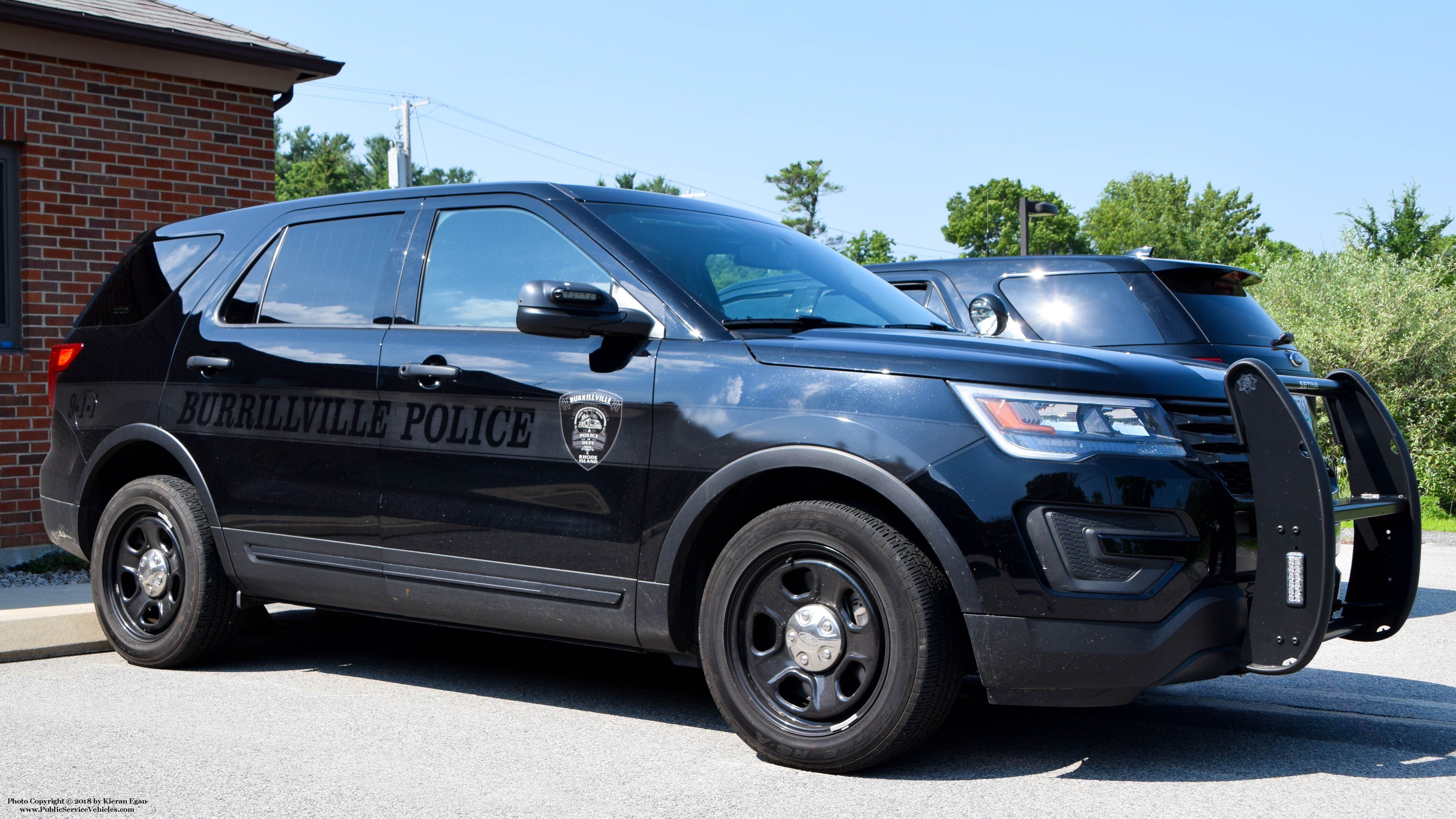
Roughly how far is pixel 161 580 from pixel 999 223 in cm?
8317

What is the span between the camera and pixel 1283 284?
18.9 m

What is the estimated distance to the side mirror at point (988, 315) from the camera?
622cm

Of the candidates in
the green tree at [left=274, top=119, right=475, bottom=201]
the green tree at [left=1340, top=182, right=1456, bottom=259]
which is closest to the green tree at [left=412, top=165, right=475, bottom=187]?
the green tree at [left=274, top=119, right=475, bottom=201]

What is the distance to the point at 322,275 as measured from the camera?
213 inches

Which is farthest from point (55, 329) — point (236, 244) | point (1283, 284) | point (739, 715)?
point (1283, 284)

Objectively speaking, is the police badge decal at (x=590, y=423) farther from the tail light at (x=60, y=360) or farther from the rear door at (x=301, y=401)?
the tail light at (x=60, y=360)

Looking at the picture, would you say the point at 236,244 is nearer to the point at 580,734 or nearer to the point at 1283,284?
the point at 580,734

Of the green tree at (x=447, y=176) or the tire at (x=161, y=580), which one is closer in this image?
the tire at (x=161, y=580)

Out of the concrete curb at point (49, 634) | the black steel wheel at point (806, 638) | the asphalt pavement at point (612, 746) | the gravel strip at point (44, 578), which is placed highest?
the black steel wheel at point (806, 638)

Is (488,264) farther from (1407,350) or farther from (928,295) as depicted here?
(1407,350)

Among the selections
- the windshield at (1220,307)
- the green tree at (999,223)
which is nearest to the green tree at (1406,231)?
the windshield at (1220,307)

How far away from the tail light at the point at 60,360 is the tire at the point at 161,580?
0.75 meters

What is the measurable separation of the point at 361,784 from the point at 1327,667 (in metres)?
4.30

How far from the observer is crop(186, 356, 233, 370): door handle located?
549 cm
